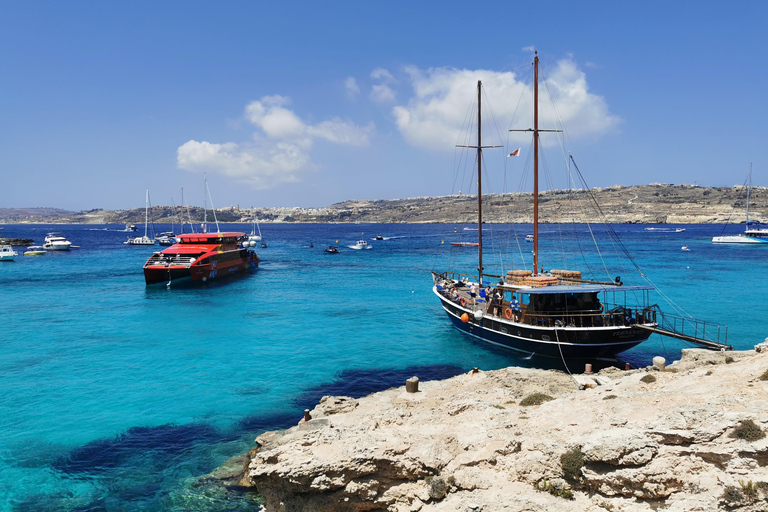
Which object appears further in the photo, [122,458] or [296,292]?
[296,292]

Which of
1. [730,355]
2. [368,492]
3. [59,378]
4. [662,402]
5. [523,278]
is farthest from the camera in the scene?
[523,278]

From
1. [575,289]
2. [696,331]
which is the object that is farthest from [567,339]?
[696,331]

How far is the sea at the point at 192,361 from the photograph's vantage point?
14492mm

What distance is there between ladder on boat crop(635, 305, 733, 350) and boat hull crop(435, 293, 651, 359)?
976mm

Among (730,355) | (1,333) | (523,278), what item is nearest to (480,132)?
(523,278)

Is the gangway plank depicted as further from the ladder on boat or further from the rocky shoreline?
the rocky shoreline

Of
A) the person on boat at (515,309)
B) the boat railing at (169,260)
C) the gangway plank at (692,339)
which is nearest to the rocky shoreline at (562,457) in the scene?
the gangway plank at (692,339)

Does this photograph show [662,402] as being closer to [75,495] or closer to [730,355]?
[730,355]

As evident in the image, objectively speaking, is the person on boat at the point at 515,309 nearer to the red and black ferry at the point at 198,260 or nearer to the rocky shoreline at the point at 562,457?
the rocky shoreline at the point at 562,457

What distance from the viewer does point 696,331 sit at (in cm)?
2398

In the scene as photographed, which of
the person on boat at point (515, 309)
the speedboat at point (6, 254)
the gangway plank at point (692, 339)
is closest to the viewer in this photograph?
the gangway plank at point (692, 339)

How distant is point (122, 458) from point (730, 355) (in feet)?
69.9

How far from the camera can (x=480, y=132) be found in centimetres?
3994

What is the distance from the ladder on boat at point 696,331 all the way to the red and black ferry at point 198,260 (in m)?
44.7
